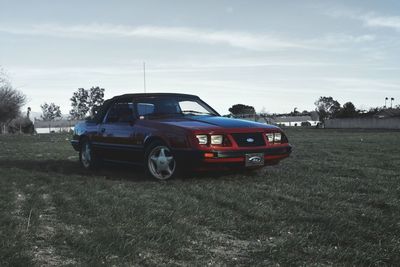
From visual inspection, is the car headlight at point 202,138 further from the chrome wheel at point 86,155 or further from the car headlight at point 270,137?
the chrome wheel at point 86,155

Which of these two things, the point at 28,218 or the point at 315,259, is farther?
the point at 28,218

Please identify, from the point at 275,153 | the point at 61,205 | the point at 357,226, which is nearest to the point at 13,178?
the point at 61,205

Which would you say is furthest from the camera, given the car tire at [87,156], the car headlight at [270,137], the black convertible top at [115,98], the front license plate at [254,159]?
the car tire at [87,156]

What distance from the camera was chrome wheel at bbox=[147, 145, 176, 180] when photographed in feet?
23.5

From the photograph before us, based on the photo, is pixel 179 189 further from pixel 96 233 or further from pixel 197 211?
pixel 96 233

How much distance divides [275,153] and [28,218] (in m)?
3.80

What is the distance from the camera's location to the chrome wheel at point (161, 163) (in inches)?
283

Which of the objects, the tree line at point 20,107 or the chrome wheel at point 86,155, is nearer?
the chrome wheel at point 86,155

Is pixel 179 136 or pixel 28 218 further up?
pixel 179 136

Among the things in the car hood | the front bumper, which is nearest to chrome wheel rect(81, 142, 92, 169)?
the car hood

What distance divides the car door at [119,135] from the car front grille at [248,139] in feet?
5.25

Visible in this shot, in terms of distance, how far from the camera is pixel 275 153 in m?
7.30

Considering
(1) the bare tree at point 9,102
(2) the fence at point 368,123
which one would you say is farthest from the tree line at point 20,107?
(2) the fence at point 368,123

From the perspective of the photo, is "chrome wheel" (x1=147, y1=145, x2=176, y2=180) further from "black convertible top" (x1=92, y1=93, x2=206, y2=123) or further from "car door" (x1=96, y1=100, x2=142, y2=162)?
"black convertible top" (x1=92, y1=93, x2=206, y2=123)
